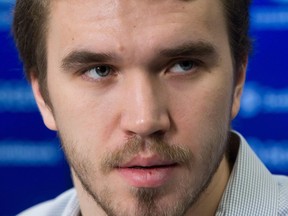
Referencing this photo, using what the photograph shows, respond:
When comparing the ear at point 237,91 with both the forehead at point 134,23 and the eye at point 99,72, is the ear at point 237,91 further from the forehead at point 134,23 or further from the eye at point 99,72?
the eye at point 99,72

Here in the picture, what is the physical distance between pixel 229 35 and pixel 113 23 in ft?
0.86

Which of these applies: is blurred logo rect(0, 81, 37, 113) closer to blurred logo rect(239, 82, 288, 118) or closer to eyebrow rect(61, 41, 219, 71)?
blurred logo rect(239, 82, 288, 118)

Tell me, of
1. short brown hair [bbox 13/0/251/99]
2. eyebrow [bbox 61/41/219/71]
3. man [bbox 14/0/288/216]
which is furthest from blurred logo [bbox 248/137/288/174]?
eyebrow [bbox 61/41/219/71]

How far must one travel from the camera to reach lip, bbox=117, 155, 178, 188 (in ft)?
3.75

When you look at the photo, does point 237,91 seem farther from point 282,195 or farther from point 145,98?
point 145,98

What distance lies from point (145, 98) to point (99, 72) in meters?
0.13

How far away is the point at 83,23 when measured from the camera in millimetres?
1185

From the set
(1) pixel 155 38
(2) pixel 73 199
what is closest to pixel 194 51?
(1) pixel 155 38

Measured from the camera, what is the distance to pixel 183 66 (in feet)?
3.90

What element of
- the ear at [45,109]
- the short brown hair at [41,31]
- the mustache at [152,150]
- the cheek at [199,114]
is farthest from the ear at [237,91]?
the ear at [45,109]

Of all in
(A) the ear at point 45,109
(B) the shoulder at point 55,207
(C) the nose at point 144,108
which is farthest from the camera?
(B) the shoulder at point 55,207

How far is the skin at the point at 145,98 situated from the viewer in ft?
3.72

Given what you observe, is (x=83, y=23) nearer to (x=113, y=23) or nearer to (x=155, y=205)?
(x=113, y=23)

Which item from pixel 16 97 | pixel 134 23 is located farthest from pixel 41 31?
pixel 16 97
